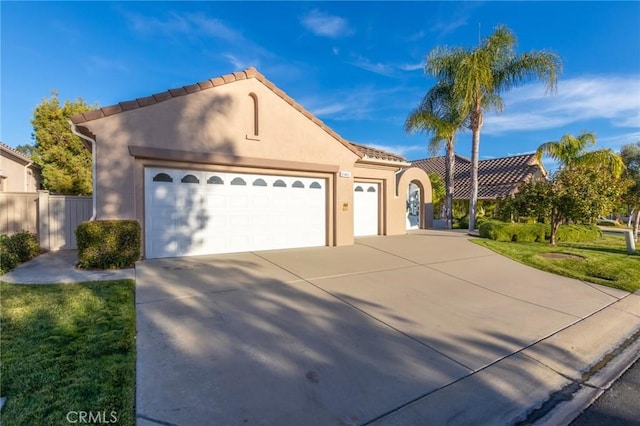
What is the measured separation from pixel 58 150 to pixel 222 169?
17448 millimetres

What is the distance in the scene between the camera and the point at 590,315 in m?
5.36

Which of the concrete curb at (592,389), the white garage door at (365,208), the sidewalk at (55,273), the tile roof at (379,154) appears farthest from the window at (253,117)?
the concrete curb at (592,389)

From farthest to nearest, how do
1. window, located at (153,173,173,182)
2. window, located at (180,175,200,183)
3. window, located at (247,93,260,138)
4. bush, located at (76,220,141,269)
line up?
window, located at (247,93,260,138)
window, located at (180,175,200,183)
window, located at (153,173,173,182)
bush, located at (76,220,141,269)

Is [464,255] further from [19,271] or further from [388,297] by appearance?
[19,271]

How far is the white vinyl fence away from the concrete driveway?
197 inches

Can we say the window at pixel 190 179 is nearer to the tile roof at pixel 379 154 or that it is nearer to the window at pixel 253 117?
the window at pixel 253 117

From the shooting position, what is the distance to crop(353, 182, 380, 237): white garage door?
13.9 m

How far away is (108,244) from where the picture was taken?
283 inches

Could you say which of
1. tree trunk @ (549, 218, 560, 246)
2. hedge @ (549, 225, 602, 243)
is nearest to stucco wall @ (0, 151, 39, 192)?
tree trunk @ (549, 218, 560, 246)

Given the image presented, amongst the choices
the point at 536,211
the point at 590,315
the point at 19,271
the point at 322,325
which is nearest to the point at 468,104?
the point at 536,211

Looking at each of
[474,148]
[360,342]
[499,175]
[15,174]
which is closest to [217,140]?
[360,342]

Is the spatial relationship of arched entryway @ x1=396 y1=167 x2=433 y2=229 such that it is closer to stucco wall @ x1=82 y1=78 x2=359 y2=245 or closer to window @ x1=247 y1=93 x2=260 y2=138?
stucco wall @ x1=82 y1=78 x2=359 y2=245

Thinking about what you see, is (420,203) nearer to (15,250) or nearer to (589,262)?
(589,262)

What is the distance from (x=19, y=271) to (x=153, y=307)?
4.63 meters
